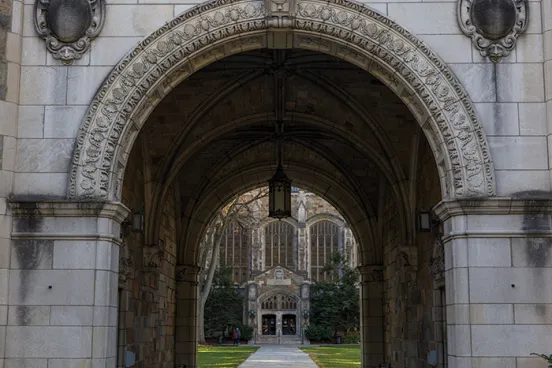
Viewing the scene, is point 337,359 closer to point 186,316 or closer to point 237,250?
point 186,316

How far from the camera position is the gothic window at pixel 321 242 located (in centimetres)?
5575

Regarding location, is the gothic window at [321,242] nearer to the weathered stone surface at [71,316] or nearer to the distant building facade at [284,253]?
the distant building facade at [284,253]

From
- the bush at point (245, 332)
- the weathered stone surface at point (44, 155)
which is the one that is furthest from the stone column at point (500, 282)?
the bush at point (245, 332)

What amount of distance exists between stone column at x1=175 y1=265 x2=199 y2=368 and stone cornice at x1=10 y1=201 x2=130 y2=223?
948 centimetres

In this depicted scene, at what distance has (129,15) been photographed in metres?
9.16

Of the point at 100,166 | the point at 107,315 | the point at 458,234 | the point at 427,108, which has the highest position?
the point at 427,108

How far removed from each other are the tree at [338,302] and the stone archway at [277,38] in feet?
119

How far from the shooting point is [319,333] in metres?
46.2

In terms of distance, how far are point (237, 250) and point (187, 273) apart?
124 feet


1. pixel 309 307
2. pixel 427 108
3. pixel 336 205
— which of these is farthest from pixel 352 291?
pixel 427 108

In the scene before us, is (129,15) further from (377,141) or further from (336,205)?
(336,205)

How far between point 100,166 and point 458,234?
4067 mm

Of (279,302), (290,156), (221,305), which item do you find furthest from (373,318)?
(279,302)

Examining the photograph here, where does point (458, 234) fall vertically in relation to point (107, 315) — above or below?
above
